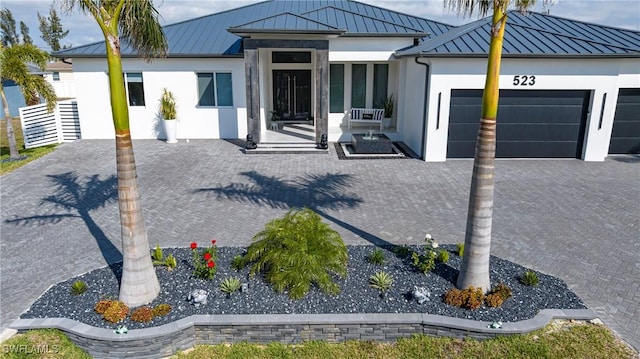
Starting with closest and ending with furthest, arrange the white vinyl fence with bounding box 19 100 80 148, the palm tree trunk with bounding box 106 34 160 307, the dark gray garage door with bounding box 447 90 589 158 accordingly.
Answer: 1. the palm tree trunk with bounding box 106 34 160 307
2. the dark gray garage door with bounding box 447 90 589 158
3. the white vinyl fence with bounding box 19 100 80 148

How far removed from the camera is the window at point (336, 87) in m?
18.7

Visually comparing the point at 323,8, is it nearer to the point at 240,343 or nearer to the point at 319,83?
the point at 319,83

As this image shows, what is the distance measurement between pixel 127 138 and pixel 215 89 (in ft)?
42.5

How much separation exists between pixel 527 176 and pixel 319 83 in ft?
25.0

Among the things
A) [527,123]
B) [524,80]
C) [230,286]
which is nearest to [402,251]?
[230,286]

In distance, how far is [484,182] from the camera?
5.73 meters

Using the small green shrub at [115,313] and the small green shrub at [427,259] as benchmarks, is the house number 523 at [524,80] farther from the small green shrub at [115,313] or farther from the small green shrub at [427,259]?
the small green shrub at [115,313]

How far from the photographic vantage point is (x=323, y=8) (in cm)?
1969

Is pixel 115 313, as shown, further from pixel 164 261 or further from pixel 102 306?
pixel 164 261

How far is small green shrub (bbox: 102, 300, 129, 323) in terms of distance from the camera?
17.8ft

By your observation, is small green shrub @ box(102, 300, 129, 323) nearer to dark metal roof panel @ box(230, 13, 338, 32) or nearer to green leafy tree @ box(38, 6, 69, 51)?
dark metal roof panel @ box(230, 13, 338, 32)

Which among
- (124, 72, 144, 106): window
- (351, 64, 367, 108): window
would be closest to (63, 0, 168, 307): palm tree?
(124, 72, 144, 106): window

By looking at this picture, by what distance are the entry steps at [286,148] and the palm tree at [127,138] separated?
905 cm

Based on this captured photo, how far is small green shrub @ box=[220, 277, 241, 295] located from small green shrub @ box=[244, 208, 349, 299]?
0.36 metres
